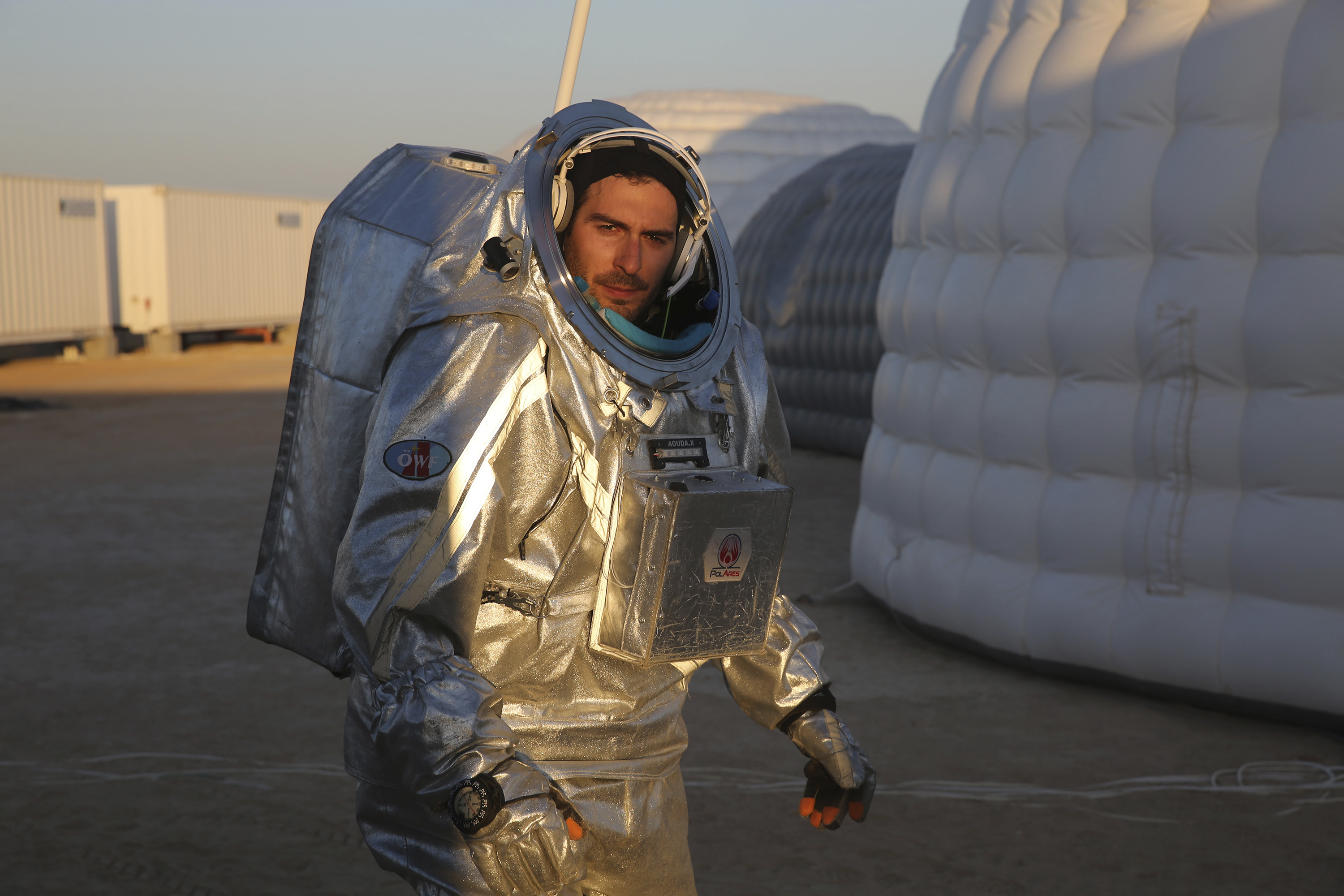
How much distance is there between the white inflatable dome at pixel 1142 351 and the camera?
3.92 m

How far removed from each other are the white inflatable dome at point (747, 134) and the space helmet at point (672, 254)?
1664cm

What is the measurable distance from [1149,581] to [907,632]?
130 centimetres

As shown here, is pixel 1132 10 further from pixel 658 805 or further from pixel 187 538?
pixel 187 538

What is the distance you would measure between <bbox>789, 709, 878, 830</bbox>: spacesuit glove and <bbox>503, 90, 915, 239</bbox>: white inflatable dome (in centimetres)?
1673

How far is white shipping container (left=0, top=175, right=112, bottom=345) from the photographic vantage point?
647 inches

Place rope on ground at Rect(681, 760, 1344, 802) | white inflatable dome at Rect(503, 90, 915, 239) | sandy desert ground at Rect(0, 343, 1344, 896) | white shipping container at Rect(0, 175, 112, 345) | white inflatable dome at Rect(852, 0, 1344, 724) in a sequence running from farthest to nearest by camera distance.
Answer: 1. white inflatable dome at Rect(503, 90, 915, 239)
2. white shipping container at Rect(0, 175, 112, 345)
3. white inflatable dome at Rect(852, 0, 1344, 724)
4. rope on ground at Rect(681, 760, 1344, 802)
5. sandy desert ground at Rect(0, 343, 1344, 896)

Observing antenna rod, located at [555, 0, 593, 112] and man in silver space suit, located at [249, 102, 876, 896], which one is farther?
antenna rod, located at [555, 0, 593, 112]

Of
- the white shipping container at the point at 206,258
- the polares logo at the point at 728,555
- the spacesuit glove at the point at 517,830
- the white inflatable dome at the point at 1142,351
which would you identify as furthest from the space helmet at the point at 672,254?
the white shipping container at the point at 206,258

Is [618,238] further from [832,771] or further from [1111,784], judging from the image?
[1111,784]

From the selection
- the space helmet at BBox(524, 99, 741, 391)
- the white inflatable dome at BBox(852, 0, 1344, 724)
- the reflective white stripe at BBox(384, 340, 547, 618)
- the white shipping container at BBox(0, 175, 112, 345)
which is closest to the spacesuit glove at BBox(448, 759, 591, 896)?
the reflective white stripe at BBox(384, 340, 547, 618)

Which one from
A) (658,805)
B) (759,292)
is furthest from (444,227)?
(759,292)

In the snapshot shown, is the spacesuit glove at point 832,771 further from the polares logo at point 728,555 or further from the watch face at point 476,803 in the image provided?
the watch face at point 476,803

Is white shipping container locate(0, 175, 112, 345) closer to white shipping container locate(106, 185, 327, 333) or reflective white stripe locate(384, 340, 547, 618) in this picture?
white shipping container locate(106, 185, 327, 333)

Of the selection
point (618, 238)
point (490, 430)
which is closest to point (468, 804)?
point (490, 430)
